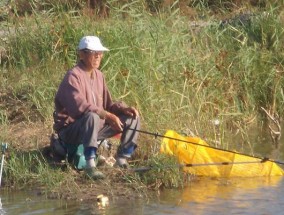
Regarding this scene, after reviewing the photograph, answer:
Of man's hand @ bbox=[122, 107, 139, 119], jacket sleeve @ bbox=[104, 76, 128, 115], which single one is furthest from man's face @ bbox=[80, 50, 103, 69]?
man's hand @ bbox=[122, 107, 139, 119]

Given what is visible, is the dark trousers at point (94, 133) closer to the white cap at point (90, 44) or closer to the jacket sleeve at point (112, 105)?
the jacket sleeve at point (112, 105)

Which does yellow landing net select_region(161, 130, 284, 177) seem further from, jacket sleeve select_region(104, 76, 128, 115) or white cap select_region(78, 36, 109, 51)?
white cap select_region(78, 36, 109, 51)

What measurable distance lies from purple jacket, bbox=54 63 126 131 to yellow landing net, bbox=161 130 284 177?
26.0 inches

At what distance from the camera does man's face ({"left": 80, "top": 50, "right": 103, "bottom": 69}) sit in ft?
28.4

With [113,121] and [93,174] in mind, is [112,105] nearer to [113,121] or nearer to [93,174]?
[113,121]

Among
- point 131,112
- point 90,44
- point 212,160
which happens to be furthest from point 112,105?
point 212,160

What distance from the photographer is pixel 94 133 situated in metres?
8.45

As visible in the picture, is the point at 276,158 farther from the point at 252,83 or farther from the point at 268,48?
the point at 268,48

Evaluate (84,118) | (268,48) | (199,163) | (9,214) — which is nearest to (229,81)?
(268,48)

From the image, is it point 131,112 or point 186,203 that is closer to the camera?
point 186,203

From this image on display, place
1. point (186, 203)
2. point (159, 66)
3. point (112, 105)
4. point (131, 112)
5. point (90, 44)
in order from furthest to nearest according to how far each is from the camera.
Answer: point (159, 66) → point (112, 105) → point (131, 112) → point (90, 44) → point (186, 203)

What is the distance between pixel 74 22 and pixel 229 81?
2022 mm

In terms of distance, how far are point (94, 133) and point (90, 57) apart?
2.39 ft

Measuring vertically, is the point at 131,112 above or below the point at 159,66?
above
